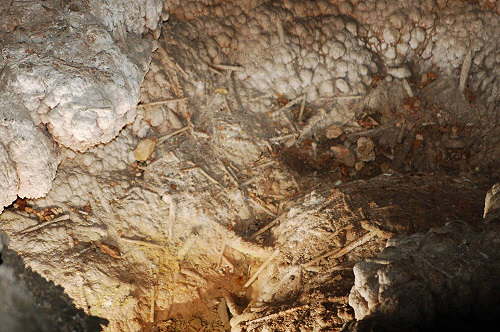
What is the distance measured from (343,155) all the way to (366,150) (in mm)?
308

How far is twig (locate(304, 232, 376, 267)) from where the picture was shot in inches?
173

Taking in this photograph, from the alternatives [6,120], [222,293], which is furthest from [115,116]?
[222,293]

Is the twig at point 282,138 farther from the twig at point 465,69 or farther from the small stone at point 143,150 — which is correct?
the twig at point 465,69

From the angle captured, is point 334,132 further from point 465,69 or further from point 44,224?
point 44,224

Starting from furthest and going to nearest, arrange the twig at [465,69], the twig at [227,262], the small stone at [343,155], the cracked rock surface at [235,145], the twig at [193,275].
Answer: the small stone at [343,155] → the twig at [465,69] → the twig at [227,262] → the twig at [193,275] → the cracked rock surface at [235,145]

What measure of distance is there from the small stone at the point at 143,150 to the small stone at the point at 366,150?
8.89 feet

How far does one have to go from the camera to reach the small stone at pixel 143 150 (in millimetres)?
5520

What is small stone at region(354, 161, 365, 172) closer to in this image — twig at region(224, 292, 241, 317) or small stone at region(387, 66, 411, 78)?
small stone at region(387, 66, 411, 78)

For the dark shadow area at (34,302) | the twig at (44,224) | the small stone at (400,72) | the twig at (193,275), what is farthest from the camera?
the small stone at (400,72)

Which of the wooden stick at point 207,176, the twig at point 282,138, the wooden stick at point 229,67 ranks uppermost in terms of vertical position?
the wooden stick at point 229,67

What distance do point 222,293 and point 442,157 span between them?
10.9 ft

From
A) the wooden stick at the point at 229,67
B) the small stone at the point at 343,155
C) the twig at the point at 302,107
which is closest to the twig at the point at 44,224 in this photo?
the wooden stick at the point at 229,67

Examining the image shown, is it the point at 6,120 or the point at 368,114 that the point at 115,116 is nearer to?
the point at 6,120

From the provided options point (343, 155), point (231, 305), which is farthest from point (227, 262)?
point (343, 155)
